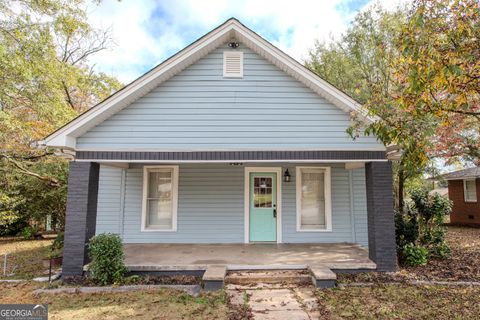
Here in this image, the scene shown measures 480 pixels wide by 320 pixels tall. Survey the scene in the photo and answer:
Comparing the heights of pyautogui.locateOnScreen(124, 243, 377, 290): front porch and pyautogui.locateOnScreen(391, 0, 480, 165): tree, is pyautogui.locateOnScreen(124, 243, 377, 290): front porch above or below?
Answer: below

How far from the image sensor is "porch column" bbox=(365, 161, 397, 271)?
6090mm

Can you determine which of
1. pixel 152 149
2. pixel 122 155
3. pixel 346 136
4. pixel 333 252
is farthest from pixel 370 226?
pixel 122 155

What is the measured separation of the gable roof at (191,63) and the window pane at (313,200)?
9.13 feet

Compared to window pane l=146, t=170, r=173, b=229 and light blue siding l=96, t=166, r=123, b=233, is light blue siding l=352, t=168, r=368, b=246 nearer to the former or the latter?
window pane l=146, t=170, r=173, b=229

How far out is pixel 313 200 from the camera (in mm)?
8586

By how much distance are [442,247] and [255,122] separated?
6.03 meters

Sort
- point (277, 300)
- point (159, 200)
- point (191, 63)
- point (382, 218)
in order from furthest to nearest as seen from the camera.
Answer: point (159, 200), point (191, 63), point (382, 218), point (277, 300)

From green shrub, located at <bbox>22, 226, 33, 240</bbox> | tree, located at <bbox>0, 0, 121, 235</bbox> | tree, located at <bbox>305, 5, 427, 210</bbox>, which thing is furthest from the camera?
green shrub, located at <bbox>22, 226, 33, 240</bbox>

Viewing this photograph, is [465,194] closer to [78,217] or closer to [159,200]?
[159,200]

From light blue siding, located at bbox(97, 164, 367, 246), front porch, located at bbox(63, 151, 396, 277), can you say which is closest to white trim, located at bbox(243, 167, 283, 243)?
front porch, located at bbox(63, 151, 396, 277)

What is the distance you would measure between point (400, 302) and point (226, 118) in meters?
4.89

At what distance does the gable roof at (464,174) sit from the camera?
1530 cm

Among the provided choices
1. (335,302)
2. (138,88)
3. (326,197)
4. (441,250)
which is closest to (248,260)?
(335,302)

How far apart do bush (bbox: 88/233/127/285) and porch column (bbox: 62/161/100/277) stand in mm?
353
